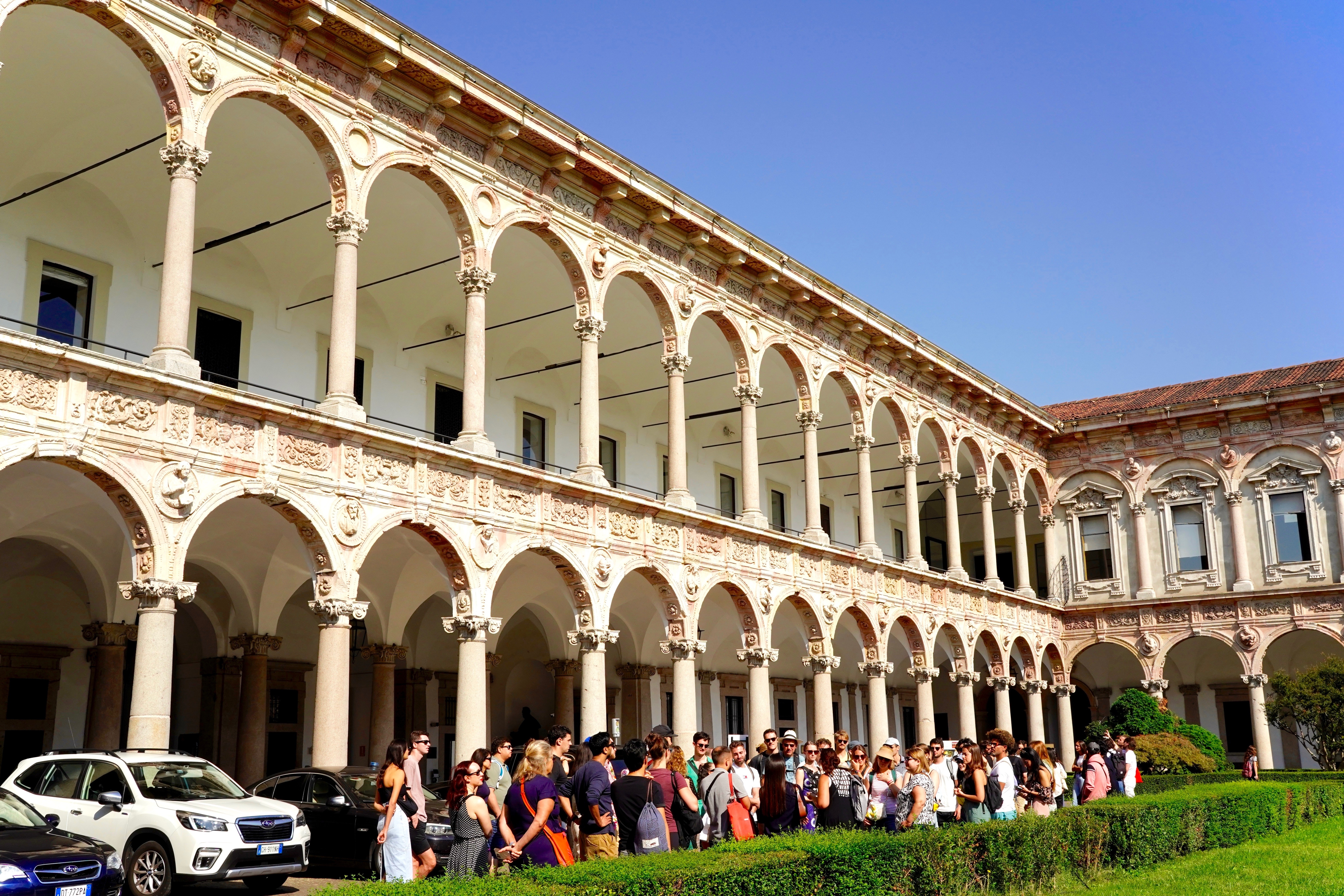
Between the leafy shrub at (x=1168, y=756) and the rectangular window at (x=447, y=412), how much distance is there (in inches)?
594

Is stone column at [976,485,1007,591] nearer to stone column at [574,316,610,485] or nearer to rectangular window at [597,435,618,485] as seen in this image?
rectangular window at [597,435,618,485]

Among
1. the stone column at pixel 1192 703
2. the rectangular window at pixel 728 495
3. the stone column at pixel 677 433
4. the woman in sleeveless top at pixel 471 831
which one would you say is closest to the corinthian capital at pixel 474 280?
the stone column at pixel 677 433

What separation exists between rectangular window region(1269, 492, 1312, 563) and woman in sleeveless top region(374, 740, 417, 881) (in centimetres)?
2865

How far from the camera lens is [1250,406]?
105 ft

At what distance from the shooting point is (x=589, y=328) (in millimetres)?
18625

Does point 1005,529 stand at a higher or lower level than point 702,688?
higher

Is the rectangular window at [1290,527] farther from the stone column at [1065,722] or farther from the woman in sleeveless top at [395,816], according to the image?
the woman in sleeveless top at [395,816]

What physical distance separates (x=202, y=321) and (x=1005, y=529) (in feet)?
86.3

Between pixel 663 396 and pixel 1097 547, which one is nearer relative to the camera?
pixel 663 396

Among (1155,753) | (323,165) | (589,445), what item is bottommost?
(1155,753)

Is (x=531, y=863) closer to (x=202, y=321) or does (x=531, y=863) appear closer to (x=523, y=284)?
(x=202, y=321)

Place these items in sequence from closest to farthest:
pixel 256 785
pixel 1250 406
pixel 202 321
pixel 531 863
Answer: pixel 531 863 → pixel 256 785 → pixel 202 321 → pixel 1250 406

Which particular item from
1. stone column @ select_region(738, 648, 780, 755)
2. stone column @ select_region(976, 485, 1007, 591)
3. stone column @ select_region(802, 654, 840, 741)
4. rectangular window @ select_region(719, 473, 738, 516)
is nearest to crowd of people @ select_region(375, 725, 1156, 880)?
stone column @ select_region(738, 648, 780, 755)

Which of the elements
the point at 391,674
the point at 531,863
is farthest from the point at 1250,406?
the point at 531,863
